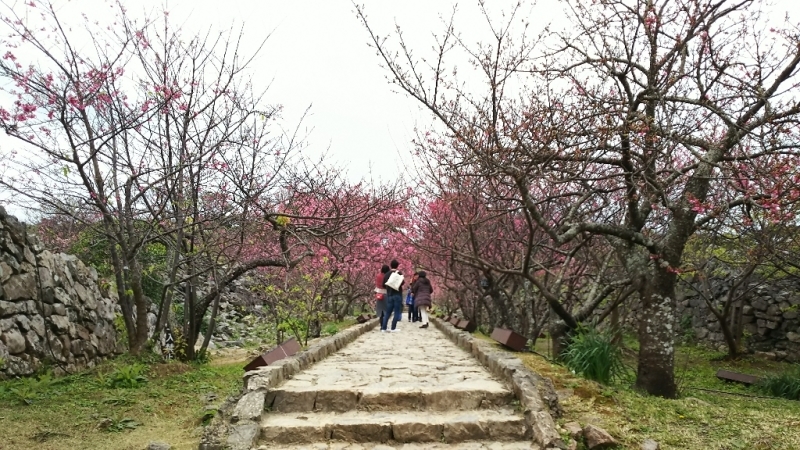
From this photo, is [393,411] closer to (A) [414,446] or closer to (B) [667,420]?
(A) [414,446]

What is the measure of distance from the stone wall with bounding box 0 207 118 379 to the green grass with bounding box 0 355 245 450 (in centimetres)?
69

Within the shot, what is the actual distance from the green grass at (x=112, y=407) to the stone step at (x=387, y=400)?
922 millimetres

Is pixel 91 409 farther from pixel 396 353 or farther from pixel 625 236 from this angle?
pixel 625 236

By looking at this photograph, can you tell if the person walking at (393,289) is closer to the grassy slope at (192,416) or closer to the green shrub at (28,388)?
the grassy slope at (192,416)

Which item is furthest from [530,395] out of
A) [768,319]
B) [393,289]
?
[768,319]

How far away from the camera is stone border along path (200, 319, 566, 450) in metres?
4.85

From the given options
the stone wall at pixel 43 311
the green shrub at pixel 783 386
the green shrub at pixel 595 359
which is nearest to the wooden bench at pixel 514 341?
the green shrub at pixel 595 359

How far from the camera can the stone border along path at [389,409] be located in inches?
191

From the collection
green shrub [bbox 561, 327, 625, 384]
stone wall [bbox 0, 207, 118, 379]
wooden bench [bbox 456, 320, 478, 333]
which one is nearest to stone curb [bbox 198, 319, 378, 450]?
green shrub [bbox 561, 327, 625, 384]

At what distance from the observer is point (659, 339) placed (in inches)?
276

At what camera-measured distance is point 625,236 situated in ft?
23.4

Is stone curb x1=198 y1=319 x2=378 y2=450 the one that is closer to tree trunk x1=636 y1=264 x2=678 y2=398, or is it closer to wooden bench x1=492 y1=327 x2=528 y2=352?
wooden bench x1=492 y1=327 x2=528 y2=352

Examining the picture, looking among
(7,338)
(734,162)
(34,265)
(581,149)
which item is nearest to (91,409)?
(7,338)

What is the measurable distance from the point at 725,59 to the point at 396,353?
249 inches
